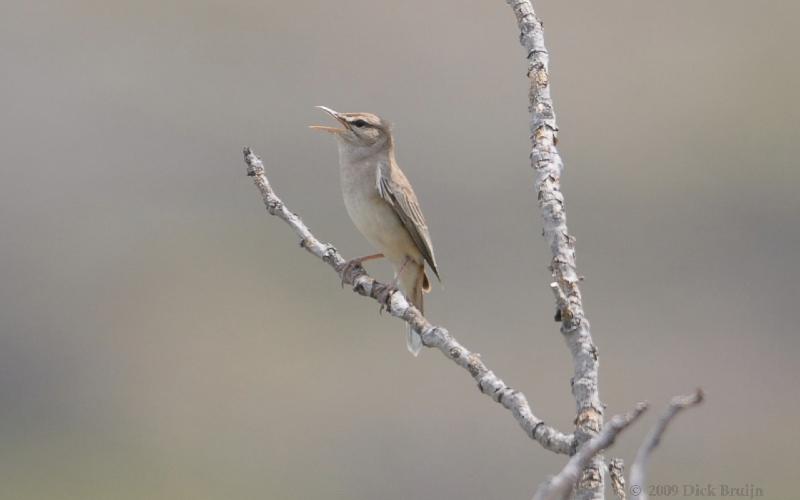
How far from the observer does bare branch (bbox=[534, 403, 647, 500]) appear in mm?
2713

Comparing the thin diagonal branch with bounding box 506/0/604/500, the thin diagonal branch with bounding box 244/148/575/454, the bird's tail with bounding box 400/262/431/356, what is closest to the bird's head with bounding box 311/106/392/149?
the bird's tail with bounding box 400/262/431/356

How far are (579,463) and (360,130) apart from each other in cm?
484

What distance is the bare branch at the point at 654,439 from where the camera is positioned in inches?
110

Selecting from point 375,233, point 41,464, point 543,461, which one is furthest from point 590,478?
point 41,464

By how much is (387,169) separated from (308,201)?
1921cm

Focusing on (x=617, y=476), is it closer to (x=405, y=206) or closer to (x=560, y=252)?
(x=560, y=252)

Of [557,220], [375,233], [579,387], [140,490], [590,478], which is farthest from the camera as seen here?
[140,490]

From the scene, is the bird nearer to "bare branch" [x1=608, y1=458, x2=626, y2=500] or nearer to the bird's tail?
the bird's tail

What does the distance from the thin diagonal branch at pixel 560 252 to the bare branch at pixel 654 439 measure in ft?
1.58

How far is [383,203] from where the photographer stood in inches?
289

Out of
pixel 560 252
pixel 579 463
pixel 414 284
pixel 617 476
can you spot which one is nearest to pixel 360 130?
pixel 414 284

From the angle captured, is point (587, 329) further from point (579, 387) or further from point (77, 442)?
point (77, 442)

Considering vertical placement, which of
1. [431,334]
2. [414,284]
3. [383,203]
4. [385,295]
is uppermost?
[383,203]

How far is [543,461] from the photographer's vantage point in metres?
21.5
